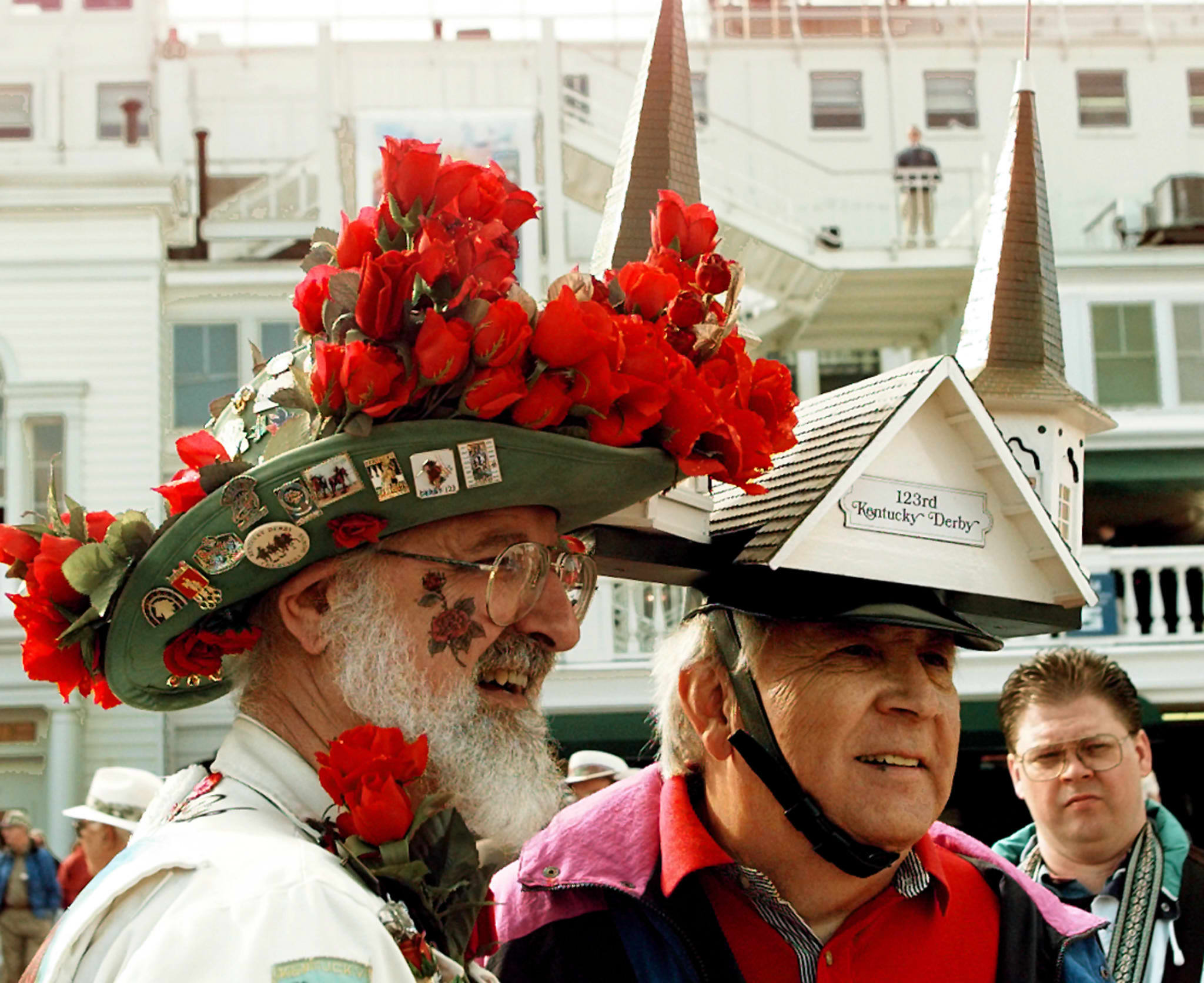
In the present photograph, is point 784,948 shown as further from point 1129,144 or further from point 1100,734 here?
point 1129,144

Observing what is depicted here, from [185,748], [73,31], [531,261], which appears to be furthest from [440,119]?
[73,31]

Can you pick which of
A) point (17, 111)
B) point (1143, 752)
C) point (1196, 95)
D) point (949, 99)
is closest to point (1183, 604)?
point (949, 99)

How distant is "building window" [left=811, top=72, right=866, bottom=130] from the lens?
22828mm

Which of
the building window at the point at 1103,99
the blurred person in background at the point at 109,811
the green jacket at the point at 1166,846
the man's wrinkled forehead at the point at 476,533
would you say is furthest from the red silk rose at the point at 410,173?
the building window at the point at 1103,99

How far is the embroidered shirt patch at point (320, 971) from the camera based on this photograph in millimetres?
1779

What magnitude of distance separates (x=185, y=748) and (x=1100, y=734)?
1421 cm

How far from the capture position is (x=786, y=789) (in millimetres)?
2922

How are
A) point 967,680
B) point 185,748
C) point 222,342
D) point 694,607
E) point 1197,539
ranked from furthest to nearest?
point 1197,539 < point 222,342 < point 185,748 < point 967,680 < point 694,607

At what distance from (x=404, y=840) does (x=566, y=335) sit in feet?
2.40

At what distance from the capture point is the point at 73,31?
24.5 m

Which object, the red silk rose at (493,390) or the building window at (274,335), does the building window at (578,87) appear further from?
the red silk rose at (493,390)

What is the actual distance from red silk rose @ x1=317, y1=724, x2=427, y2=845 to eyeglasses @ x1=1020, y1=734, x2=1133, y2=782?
2.05 metres

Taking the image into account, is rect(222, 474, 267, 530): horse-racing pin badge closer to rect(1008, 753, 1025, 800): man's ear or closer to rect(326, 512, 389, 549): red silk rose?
rect(326, 512, 389, 549): red silk rose

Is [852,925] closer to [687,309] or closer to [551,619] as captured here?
[551,619]
